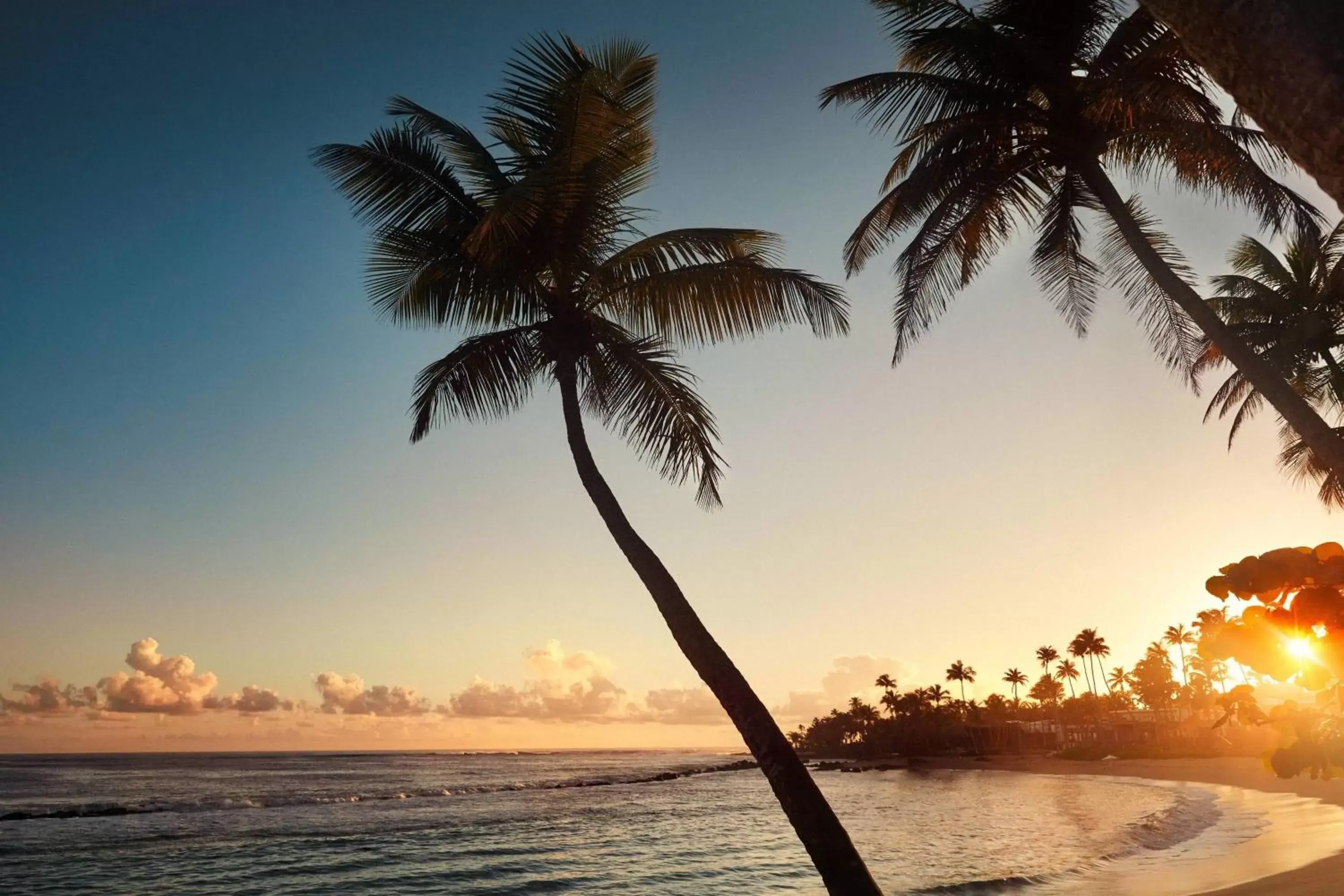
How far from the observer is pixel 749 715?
20.8 feet

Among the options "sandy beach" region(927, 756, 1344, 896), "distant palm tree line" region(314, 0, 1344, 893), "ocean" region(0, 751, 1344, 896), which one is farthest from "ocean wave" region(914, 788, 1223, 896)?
"distant palm tree line" region(314, 0, 1344, 893)

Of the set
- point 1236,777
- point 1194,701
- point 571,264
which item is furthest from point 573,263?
point 1194,701

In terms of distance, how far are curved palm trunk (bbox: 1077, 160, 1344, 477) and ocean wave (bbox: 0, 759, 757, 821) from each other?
4437 cm

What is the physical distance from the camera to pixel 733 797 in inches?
1719

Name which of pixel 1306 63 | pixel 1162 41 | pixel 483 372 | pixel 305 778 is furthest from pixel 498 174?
pixel 305 778

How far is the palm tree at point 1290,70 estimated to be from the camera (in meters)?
1.52

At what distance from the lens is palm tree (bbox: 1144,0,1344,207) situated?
59.9 inches

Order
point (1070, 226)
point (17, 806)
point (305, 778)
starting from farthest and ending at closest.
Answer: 1. point (305, 778)
2. point (17, 806)
3. point (1070, 226)

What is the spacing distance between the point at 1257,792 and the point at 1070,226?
30589mm

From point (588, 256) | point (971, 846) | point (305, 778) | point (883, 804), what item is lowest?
point (305, 778)

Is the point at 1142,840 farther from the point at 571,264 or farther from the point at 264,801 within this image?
the point at 264,801

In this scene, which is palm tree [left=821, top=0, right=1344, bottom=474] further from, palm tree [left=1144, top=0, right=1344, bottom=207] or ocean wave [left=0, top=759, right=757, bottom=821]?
ocean wave [left=0, top=759, right=757, bottom=821]

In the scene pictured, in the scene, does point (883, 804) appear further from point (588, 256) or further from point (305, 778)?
point (305, 778)

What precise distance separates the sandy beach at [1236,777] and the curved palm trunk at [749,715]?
292cm
